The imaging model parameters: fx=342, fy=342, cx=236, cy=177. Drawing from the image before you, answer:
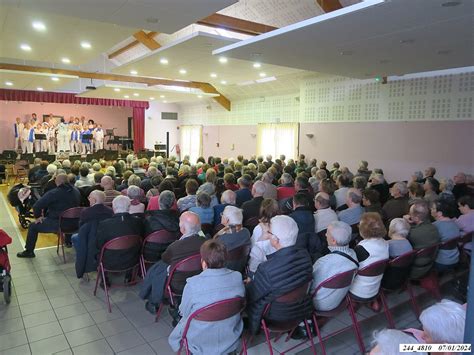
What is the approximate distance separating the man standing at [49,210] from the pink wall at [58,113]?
591 inches

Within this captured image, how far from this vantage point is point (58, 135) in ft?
56.3

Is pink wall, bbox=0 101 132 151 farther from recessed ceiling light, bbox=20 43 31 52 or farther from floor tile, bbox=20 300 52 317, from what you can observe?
floor tile, bbox=20 300 52 317

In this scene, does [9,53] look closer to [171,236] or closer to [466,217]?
[171,236]

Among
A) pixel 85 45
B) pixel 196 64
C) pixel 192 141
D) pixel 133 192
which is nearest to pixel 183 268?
pixel 133 192

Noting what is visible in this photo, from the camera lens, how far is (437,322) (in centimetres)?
149

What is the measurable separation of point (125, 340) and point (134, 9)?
4.11 m

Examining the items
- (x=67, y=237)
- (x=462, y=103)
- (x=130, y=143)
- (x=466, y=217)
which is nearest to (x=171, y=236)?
(x=67, y=237)

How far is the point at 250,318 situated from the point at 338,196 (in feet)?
11.3

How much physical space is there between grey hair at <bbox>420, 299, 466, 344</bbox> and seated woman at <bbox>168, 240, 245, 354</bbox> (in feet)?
3.81

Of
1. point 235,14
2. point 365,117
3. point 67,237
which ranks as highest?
point 235,14

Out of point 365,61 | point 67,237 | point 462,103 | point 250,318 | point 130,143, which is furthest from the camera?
point 130,143

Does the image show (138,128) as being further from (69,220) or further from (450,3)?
(450,3)

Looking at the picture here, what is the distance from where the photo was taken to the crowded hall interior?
2.49 metres

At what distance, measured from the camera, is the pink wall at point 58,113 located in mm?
16984
